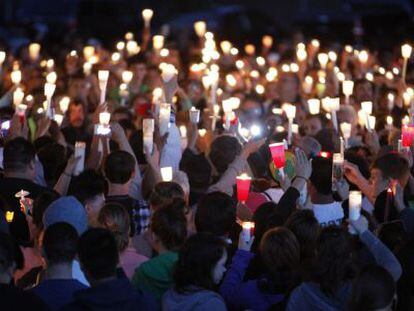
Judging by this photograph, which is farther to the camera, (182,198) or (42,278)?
(182,198)

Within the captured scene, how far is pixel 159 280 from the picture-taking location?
289 inches

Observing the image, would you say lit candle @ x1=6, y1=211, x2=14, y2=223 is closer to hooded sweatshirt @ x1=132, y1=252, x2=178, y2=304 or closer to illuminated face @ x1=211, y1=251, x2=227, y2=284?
hooded sweatshirt @ x1=132, y1=252, x2=178, y2=304

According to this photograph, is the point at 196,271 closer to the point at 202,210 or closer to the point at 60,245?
the point at 60,245

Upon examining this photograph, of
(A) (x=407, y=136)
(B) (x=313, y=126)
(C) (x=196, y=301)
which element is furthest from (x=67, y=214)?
(B) (x=313, y=126)

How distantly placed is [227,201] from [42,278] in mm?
1163

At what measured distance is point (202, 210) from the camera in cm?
789

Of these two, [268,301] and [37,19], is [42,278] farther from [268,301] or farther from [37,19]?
[37,19]

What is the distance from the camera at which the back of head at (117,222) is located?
7539 mm

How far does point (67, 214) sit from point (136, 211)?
52.5 inches

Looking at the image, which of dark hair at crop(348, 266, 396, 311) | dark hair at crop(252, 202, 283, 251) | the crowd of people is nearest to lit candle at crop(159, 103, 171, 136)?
the crowd of people

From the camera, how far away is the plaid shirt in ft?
29.1

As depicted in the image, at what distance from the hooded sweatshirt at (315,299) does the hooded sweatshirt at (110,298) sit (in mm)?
821

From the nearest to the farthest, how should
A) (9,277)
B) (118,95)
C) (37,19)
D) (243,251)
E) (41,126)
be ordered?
(9,277) → (243,251) → (41,126) → (118,95) → (37,19)

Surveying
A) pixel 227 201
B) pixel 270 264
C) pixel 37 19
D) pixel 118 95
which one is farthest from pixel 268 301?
pixel 37 19
